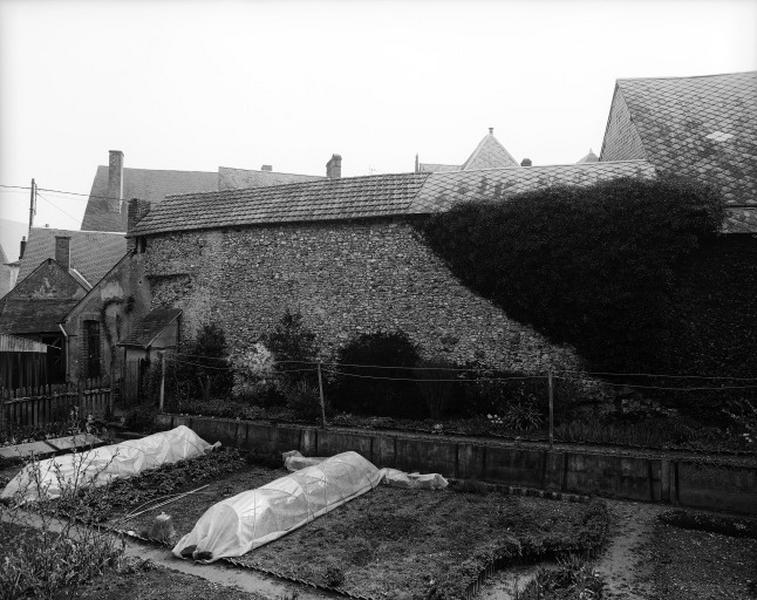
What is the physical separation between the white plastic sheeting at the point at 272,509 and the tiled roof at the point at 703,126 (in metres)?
10.1

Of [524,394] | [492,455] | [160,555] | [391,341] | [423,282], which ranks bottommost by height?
[160,555]

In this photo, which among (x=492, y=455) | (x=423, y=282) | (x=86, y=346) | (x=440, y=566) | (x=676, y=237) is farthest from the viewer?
(x=86, y=346)

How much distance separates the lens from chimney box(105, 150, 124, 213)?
35.8 meters

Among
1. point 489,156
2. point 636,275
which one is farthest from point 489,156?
point 636,275

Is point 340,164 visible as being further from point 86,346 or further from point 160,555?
point 160,555

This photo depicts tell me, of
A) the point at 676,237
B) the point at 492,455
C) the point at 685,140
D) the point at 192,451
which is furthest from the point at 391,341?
the point at 685,140

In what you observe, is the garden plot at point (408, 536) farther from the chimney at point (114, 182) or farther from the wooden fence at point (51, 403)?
the chimney at point (114, 182)

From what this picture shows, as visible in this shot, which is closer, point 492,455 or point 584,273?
point 492,455

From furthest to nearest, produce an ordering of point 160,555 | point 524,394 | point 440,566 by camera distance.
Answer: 1. point 524,394
2. point 160,555
3. point 440,566

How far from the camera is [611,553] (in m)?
7.44

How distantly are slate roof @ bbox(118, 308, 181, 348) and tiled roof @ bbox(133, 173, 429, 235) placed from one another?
8.21 feet

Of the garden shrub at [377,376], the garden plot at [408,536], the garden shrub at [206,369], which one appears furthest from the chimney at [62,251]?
the garden plot at [408,536]

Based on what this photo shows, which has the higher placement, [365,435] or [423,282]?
[423,282]

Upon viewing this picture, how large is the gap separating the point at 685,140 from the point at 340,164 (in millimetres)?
18926
